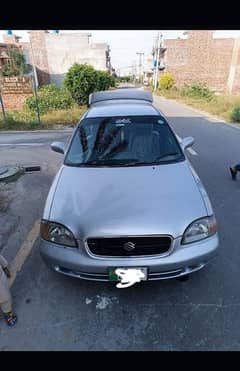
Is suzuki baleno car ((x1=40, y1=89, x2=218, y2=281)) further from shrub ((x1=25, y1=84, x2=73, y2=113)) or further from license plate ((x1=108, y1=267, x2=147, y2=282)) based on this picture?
shrub ((x1=25, y1=84, x2=73, y2=113))

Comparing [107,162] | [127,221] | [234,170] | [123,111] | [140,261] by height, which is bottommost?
[234,170]

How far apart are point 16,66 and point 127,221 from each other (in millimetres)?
35444

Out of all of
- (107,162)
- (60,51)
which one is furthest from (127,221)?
(60,51)

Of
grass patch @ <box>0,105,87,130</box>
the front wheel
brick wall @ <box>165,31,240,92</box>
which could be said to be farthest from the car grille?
brick wall @ <box>165,31,240,92</box>

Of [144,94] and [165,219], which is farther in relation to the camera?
[144,94]

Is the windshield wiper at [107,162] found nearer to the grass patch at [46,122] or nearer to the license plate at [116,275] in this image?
the license plate at [116,275]

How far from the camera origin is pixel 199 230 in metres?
2.18

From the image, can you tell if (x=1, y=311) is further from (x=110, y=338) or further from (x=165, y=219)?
(x=165, y=219)

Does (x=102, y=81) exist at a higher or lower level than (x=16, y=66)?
lower

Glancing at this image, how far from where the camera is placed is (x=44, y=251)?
223cm

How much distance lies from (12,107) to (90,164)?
15.4 m

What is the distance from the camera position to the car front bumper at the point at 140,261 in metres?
2.04

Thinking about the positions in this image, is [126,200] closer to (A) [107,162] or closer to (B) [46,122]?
(A) [107,162]
